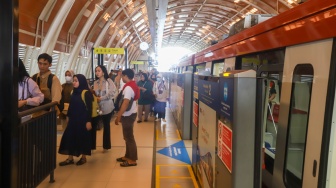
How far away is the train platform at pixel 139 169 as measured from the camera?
4.89m

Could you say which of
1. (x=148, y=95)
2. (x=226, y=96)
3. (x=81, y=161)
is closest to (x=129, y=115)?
(x=81, y=161)

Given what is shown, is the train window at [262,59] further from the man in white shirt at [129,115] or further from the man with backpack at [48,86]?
the man with backpack at [48,86]

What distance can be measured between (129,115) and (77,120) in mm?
903

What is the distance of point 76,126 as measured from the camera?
5.32m

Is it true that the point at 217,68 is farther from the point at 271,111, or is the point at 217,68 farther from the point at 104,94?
the point at 271,111

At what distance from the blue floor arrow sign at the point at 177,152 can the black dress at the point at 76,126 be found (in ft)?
6.83

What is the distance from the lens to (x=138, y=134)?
8.47m

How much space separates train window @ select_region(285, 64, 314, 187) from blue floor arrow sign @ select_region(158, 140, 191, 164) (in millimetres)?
3720

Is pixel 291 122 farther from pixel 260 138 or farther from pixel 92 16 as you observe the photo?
pixel 92 16

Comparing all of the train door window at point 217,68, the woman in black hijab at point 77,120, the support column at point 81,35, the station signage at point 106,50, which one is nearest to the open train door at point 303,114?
the train door window at point 217,68

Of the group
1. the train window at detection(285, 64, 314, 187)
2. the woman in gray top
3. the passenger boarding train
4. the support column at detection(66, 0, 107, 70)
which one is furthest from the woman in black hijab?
the support column at detection(66, 0, 107, 70)

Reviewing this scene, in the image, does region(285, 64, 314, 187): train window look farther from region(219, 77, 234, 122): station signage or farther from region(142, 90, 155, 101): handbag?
region(142, 90, 155, 101): handbag

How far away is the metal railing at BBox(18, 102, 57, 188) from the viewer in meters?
3.32

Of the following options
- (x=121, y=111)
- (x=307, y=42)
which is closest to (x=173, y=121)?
(x=121, y=111)
